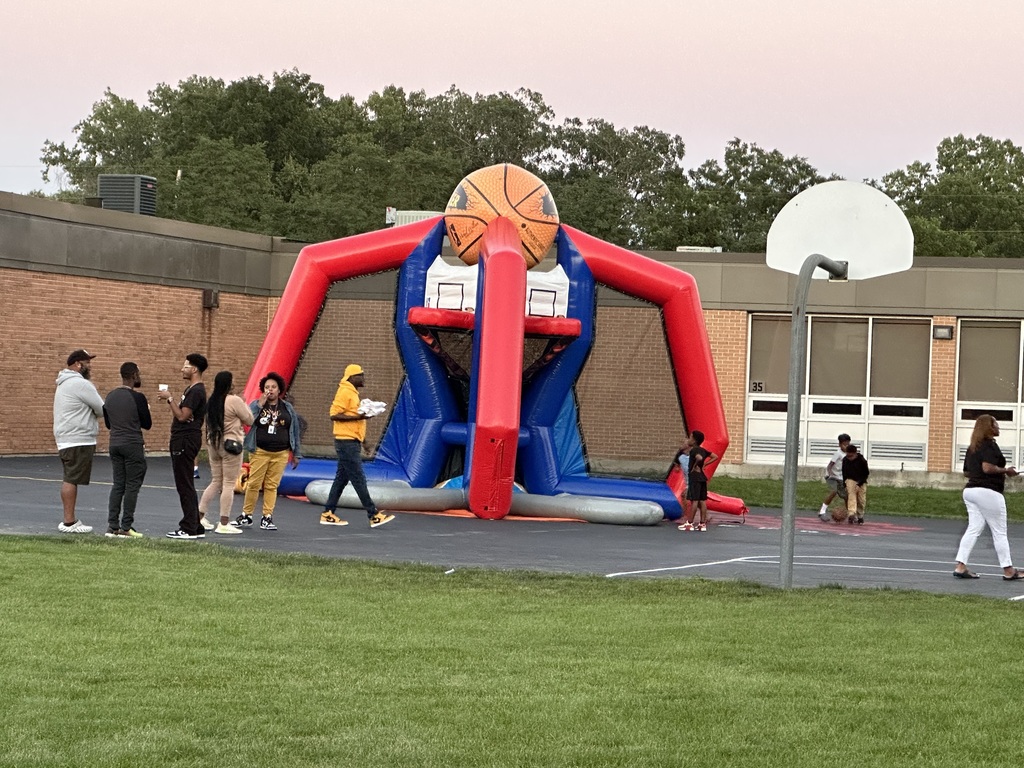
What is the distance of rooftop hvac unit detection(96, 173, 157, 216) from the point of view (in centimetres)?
3062

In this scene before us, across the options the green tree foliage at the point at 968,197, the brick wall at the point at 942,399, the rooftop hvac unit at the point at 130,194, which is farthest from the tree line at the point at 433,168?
the brick wall at the point at 942,399

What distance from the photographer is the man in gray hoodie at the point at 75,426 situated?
44.8 ft

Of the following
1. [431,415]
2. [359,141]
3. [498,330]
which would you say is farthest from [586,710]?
[359,141]

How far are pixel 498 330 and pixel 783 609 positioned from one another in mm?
7684

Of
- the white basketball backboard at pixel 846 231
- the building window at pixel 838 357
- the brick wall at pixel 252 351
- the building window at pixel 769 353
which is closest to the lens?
the white basketball backboard at pixel 846 231

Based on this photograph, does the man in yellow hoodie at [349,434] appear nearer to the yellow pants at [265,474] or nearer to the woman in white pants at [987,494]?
the yellow pants at [265,474]

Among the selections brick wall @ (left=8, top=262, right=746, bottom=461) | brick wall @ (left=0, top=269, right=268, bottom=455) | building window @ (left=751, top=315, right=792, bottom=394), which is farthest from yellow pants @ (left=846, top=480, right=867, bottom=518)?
brick wall @ (left=0, top=269, right=268, bottom=455)

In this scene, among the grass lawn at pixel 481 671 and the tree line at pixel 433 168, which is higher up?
the tree line at pixel 433 168

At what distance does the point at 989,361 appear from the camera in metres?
28.0

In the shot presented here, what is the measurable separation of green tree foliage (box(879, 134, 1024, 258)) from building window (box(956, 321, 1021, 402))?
3526 cm

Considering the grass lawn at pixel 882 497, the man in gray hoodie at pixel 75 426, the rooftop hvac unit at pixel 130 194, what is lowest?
the grass lawn at pixel 882 497

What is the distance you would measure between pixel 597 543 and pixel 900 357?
14379 millimetres

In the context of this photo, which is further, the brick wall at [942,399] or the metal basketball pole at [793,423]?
the brick wall at [942,399]

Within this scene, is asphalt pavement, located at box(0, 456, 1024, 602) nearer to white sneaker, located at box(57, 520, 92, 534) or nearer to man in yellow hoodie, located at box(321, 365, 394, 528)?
white sneaker, located at box(57, 520, 92, 534)
